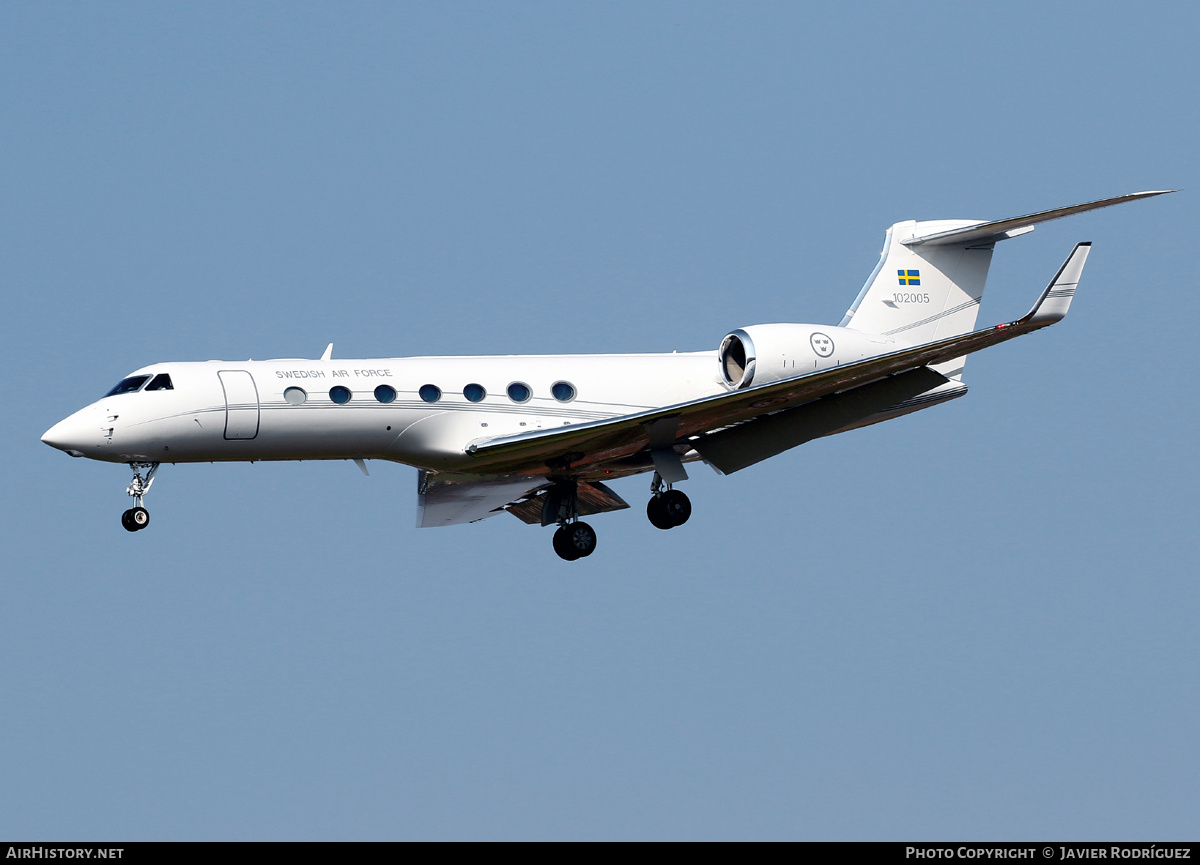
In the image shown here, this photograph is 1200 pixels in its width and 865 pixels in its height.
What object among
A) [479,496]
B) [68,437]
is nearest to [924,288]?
[479,496]

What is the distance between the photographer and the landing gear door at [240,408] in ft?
72.8

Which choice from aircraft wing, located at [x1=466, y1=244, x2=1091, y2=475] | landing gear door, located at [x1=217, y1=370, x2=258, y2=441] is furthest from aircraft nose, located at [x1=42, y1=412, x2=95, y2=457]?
aircraft wing, located at [x1=466, y1=244, x2=1091, y2=475]

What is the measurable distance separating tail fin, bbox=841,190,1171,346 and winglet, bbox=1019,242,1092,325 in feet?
17.1

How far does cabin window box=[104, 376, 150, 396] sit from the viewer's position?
22328 millimetres

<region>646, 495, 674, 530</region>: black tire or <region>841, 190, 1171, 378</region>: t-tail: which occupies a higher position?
<region>841, 190, 1171, 378</region>: t-tail

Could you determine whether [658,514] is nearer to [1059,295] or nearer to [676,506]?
[676,506]

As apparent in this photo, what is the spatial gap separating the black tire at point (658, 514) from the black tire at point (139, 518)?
7.20 metres

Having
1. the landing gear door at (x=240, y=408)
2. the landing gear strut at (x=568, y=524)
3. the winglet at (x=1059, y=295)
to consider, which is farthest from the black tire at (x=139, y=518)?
the winglet at (x=1059, y=295)

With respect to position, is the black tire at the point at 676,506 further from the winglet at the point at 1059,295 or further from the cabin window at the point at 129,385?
the cabin window at the point at 129,385

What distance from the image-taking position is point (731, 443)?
23719mm

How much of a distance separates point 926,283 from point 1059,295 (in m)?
5.74

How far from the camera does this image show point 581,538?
24453 mm

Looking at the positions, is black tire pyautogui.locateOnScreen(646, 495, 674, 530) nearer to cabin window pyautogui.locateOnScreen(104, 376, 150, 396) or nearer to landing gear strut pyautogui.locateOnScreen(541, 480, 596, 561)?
landing gear strut pyautogui.locateOnScreen(541, 480, 596, 561)
